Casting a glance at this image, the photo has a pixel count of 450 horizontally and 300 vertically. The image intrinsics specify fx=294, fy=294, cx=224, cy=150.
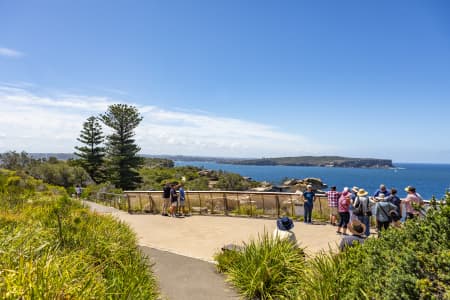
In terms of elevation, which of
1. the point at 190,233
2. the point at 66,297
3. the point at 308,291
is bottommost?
the point at 190,233

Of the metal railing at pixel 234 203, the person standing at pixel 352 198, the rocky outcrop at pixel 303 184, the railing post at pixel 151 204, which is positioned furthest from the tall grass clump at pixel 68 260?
the rocky outcrop at pixel 303 184

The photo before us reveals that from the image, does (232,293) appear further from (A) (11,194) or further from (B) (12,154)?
(B) (12,154)

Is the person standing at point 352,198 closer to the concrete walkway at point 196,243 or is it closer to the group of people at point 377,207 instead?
the group of people at point 377,207

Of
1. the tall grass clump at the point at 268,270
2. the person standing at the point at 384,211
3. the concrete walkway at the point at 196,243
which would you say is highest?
the person standing at the point at 384,211

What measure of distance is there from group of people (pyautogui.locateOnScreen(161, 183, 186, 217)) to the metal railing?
75cm

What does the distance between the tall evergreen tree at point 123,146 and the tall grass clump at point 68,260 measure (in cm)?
3883

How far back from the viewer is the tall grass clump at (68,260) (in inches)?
115

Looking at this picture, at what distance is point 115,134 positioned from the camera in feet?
153

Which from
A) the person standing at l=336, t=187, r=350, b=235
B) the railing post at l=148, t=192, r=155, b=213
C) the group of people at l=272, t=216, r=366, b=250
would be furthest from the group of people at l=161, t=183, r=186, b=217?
the group of people at l=272, t=216, r=366, b=250

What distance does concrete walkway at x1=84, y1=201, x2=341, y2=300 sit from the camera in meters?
5.50

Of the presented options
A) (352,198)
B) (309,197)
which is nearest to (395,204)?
(352,198)

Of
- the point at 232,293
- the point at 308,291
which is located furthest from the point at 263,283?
the point at 308,291

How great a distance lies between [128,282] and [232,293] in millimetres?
1912

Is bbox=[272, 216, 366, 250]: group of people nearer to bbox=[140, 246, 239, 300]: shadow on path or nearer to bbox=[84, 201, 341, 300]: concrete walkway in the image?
bbox=[84, 201, 341, 300]: concrete walkway
